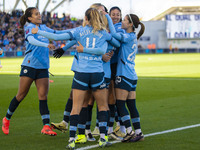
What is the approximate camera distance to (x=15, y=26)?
54906 mm

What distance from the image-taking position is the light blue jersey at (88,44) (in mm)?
6328

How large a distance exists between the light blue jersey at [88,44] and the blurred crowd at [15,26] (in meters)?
44.9

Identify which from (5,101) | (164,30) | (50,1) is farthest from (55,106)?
(164,30)

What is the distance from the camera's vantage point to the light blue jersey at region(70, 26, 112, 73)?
6328mm

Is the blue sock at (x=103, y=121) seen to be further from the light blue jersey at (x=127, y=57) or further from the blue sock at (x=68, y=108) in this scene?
the blue sock at (x=68, y=108)

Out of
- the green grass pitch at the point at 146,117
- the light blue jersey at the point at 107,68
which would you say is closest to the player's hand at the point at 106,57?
the light blue jersey at the point at 107,68

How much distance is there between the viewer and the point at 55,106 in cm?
1107

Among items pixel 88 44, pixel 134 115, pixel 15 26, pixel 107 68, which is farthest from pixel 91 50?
pixel 15 26

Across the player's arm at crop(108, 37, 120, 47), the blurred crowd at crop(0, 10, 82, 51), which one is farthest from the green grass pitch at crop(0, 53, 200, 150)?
the blurred crowd at crop(0, 10, 82, 51)

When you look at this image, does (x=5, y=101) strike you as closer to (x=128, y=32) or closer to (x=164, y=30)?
(x=128, y=32)

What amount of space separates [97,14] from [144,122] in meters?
3.22

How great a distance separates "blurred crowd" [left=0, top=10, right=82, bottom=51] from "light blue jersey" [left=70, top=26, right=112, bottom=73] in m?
44.9

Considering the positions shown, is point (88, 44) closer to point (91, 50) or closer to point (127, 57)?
point (91, 50)

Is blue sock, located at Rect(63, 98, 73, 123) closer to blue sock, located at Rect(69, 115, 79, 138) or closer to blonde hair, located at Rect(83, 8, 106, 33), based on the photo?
blue sock, located at Rect(69, 115, 79, 138)
